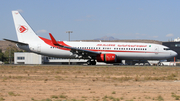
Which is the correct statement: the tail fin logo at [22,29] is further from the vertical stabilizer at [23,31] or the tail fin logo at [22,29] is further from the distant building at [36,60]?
the distant building at [36,60]

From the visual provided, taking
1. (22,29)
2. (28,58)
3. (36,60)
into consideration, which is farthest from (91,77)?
(28,58)

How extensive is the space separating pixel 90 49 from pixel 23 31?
421 inches

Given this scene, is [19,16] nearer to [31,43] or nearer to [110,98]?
[31,43]

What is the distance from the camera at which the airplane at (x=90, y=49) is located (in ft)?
114

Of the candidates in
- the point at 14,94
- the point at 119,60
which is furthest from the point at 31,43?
the point at 14,94

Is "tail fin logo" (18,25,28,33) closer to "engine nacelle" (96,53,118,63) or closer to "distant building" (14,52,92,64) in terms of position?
"engine nacelle" (96,53,118,63)

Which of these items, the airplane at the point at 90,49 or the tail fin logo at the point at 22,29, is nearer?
the airplane at the point at 90,49

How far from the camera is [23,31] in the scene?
37.1 meters

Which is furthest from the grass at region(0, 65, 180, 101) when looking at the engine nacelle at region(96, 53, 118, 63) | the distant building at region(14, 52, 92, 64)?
the distant building at region(14, 52, 92, 64)

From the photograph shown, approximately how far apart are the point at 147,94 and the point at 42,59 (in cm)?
6146

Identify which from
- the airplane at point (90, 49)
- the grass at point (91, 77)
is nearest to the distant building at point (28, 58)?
the airplane at point (90, 49)

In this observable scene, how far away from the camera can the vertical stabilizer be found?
121 feet

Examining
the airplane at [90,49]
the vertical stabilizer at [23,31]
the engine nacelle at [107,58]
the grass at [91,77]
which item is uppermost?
the vertical stabilizer at [23,31]

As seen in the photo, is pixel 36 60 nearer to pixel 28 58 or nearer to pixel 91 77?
pixel 28 58
